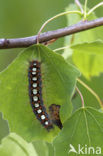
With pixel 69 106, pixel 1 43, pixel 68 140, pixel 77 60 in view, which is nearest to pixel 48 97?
pixel 69 106

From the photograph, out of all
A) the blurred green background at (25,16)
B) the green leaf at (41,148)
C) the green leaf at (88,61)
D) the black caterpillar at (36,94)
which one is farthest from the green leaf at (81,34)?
the blurred green background at (25,16)

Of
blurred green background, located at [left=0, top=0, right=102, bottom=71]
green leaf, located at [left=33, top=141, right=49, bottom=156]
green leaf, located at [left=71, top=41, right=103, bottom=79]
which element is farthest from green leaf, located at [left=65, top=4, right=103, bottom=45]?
blurred green background, located at [left=0, top=0, right=102, bottom=71]

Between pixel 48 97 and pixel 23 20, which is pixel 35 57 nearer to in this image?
pixel 48 97

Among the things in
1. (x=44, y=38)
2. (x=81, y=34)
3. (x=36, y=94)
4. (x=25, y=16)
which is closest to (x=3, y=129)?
(x=25, y=16)

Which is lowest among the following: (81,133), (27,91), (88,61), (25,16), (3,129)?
(81,133)

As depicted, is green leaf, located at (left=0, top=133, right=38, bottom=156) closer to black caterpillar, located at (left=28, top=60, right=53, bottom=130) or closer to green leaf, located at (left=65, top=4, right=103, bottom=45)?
black caterpillar, located at (left=28, top=60, right=53, bottom=130)

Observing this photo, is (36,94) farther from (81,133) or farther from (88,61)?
(88,61)
